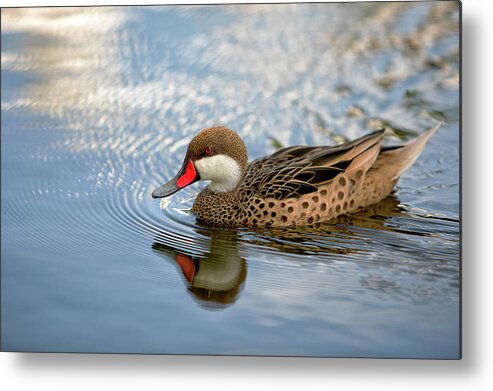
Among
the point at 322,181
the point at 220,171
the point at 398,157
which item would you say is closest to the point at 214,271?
the point at 220,171

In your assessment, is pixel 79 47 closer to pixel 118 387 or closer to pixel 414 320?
pixel 118 387

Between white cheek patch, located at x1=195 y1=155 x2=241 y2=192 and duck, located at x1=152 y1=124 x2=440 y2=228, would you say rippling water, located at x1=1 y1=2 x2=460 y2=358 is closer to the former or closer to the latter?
duck, located at x1=152 y1=124 x2=440 y2=228

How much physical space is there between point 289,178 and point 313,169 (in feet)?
0.45

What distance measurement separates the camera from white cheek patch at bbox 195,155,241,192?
18.5 ft

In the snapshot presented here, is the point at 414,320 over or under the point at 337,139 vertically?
under

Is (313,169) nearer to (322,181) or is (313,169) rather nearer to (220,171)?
(322,181)

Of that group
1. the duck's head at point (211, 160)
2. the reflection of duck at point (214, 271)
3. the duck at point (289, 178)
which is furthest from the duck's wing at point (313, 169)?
the reflection of duck at point (214, 271)

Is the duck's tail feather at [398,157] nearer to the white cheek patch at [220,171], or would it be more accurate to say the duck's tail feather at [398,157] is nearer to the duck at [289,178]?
the duck at [289,178]

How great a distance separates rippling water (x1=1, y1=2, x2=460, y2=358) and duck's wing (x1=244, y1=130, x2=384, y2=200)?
0.31 ft

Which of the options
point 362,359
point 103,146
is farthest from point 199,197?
point 362,359

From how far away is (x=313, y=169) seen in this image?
5.58m

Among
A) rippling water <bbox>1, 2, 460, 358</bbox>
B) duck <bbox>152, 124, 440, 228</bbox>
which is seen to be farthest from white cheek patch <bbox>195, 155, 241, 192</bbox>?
rippling water <bbox>1, 2, 460, 358</bbox>

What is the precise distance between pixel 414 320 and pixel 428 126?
109 cm

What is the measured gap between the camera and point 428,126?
17.9ft
